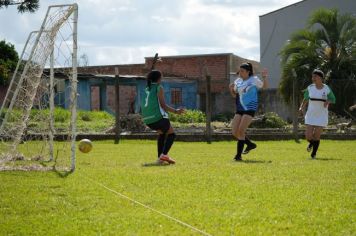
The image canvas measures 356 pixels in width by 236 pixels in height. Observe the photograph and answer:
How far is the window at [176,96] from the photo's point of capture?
4528 centimetres

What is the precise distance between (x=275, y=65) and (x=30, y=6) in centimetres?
4001

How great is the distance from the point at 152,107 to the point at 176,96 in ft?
110

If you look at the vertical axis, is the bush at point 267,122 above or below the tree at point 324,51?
below

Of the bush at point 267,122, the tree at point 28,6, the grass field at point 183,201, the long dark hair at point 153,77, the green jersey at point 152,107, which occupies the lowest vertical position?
the grass field at point 183,201

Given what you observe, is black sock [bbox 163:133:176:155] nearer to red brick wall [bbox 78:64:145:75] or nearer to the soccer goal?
the soccer goal

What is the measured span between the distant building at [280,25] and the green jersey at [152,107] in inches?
1301

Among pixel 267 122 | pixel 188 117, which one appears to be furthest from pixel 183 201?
pixel 188 117

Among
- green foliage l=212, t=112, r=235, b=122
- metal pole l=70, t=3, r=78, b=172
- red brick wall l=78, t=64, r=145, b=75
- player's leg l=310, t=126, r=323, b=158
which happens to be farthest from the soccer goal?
red brick wall l=78, t=64, r=145, b=75

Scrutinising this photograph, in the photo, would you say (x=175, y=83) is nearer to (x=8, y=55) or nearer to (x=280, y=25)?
(x=280, y=25)

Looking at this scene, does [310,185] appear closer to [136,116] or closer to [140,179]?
[140,179]

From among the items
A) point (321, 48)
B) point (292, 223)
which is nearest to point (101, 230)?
point (292, 223)

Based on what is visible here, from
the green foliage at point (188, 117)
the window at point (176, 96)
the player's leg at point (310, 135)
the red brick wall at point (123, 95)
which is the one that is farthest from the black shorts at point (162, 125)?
the window at point (176, 96)

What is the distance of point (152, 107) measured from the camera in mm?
11977

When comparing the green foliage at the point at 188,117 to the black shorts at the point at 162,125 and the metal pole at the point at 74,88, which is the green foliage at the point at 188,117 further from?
the metal pole at the point at 74,88
